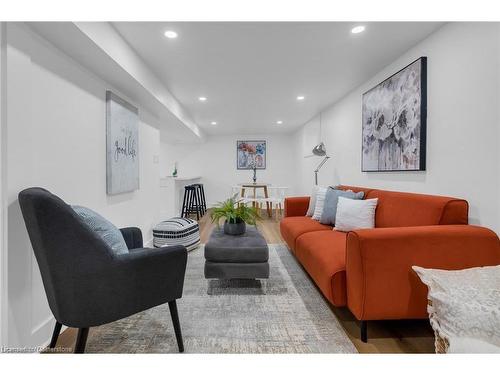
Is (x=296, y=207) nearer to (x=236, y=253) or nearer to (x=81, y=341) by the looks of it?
(x=236, y=253)

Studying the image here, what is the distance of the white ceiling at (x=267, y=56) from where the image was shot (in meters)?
1.83

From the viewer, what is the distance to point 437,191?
1879 millimetres

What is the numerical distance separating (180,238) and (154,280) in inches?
66.0

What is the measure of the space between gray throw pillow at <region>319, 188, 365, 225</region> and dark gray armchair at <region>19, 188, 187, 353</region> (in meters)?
1.88

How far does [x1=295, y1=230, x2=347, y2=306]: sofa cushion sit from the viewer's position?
1492 millimetres

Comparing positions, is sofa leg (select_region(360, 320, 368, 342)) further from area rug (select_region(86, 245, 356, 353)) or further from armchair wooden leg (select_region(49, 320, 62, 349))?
armchair wooden leg (select_region(49, 320, 62, 349))

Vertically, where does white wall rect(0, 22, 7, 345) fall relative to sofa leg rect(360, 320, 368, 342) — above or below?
above

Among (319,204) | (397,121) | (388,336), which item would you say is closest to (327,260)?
(388,336)

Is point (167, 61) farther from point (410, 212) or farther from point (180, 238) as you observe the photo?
point (410, 212)

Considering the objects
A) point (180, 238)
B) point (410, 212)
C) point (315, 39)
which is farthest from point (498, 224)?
point (180, 238)

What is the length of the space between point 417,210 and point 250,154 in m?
5.19

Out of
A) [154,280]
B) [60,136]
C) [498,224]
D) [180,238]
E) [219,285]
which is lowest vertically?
[219,285]

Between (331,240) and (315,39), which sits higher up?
(315,39)

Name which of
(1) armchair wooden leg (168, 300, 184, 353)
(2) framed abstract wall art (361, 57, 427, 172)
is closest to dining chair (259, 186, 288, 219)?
(2) framed abstract wall art (361, 57, 427, 172)
